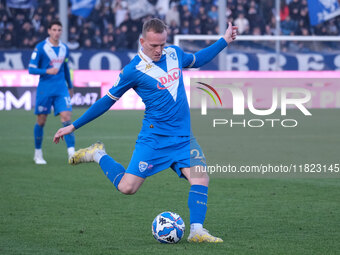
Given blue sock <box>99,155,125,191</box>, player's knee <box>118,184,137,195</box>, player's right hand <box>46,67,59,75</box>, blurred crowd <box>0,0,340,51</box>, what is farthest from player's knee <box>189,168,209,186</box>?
blurred crowd <box>0,0,340,51</box>

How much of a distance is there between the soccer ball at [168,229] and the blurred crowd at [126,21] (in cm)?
1876

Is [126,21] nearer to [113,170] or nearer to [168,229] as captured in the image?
[113,170]

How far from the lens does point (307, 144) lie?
14.5m

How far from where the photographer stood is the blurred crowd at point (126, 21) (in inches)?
967

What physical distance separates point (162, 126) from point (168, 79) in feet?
1.29

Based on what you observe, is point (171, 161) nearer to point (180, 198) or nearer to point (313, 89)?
point (180, 198)

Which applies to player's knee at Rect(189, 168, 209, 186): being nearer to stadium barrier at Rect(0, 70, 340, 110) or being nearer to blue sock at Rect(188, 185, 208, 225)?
blue sock at Rect(188, 185, 208, 225)

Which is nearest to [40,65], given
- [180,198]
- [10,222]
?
[180,198]

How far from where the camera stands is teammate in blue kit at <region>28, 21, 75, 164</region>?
39.3 ft

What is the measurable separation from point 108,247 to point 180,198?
2732mm

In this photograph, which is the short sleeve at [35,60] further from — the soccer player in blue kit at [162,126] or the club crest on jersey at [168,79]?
the club crest on jersey at [168,79]

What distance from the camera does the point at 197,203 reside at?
6.23 metres

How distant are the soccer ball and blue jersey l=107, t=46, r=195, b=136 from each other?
71 cm

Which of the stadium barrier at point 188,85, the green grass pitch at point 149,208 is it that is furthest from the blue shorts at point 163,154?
the stadium barrier at point 188,85
